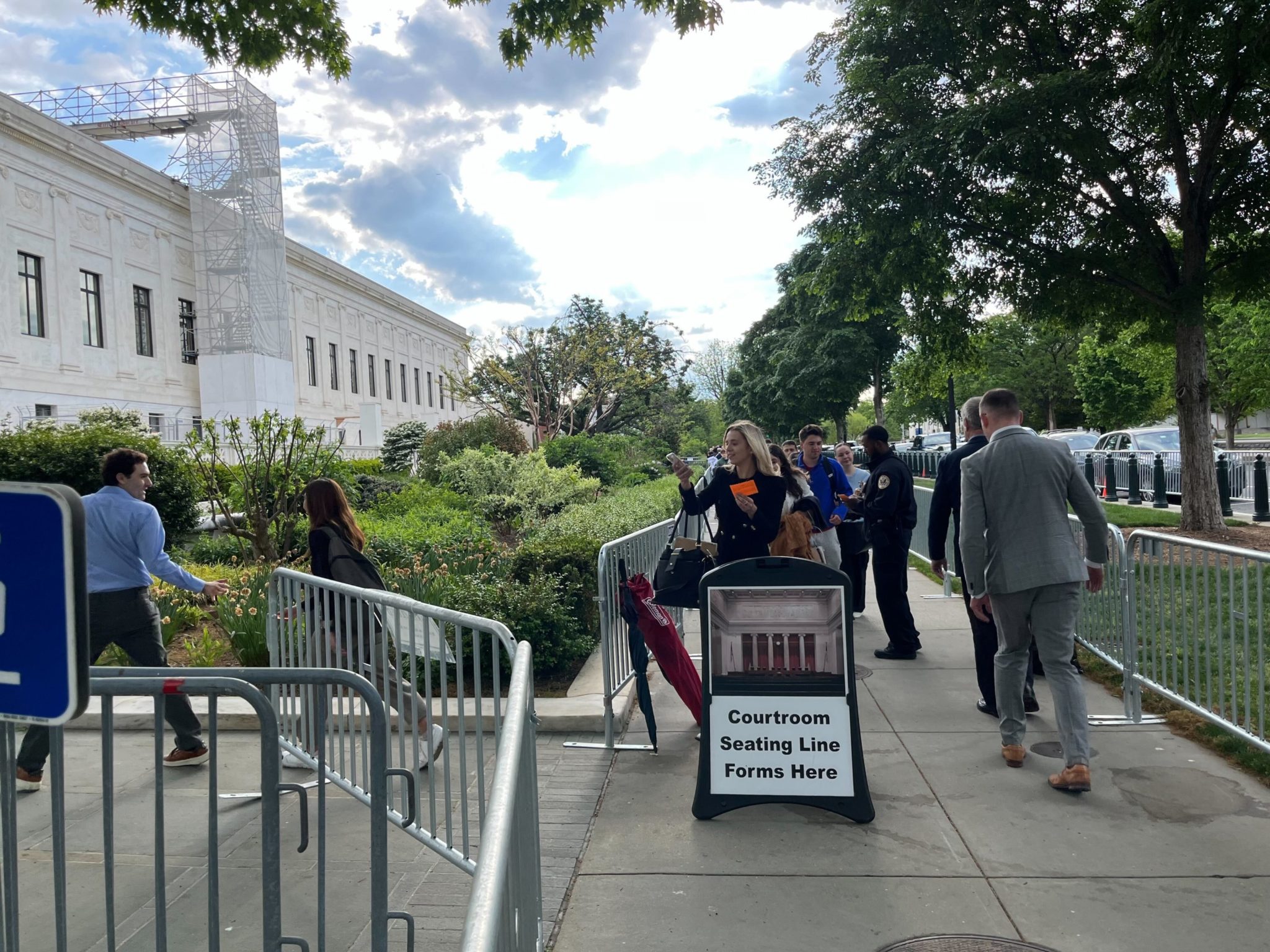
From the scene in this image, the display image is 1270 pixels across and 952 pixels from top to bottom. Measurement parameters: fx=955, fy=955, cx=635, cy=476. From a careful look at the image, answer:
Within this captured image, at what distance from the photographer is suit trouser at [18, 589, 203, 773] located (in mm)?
5406

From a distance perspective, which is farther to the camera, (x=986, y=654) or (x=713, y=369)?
(x=713, y=369)

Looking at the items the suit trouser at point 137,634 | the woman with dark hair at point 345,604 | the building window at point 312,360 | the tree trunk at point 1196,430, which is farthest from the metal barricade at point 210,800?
the building window at point 312,360

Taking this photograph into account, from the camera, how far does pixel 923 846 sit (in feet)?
13.9

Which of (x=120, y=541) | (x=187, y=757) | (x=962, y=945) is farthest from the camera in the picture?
(x=187, y=757)

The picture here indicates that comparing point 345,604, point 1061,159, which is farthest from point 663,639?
point 1061,159

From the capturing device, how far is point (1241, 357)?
110 feet

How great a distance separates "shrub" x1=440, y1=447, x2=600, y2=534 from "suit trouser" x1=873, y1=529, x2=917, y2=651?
851 centimetres

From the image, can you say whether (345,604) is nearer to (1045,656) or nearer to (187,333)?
(1045,656)

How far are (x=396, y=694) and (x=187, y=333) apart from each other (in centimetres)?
4337

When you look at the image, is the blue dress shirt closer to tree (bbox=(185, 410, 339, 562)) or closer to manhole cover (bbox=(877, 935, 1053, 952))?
manhole cover (bbox=(877, 935, 1053, 952))

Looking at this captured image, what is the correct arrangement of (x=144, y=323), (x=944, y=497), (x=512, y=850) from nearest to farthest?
(x=512, y=850), (x=944, y=497), (x=144, y=323)

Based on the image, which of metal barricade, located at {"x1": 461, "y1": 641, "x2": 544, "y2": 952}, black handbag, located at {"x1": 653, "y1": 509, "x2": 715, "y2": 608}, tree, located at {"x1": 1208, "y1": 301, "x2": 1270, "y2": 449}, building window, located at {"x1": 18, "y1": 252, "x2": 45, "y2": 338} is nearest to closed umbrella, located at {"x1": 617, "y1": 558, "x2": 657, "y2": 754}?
black handbag, located at {"x1": 653, "y1": 509, "x2": 715, "y2": 608}

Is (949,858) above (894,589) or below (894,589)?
below

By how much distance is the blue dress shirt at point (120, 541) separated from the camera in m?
5.39
